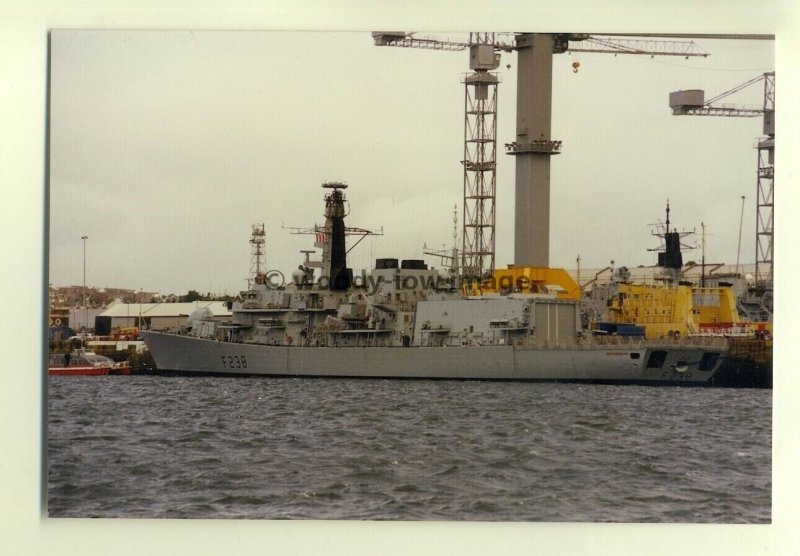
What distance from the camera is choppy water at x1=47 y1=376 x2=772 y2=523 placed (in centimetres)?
908

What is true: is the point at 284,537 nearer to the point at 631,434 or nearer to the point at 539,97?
the point at 631,434

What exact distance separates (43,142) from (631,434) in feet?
23.9

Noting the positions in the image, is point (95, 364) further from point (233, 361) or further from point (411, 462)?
point (411, 462)

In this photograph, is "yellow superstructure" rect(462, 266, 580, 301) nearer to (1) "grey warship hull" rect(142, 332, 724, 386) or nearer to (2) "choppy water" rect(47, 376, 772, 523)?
(1) "grey warship hull" rect(142, 332, 724, 386)

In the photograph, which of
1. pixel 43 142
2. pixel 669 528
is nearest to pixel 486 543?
pixel 669 528

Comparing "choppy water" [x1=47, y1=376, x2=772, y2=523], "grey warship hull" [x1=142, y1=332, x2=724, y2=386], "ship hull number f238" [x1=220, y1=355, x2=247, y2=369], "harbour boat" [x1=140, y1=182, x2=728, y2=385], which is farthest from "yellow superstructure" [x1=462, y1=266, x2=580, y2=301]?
"ship hull number f238" [x1=220, y1=355, x2=247, y2=369]

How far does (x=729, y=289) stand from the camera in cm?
2614

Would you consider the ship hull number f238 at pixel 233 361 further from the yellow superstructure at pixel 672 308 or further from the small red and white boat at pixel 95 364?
the yellow superstructure at pixel 672 308

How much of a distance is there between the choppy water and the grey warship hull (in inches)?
247

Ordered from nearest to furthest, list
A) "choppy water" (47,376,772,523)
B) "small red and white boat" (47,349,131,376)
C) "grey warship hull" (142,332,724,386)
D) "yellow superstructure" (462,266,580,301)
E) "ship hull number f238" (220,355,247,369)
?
"choppy water" (47,376,772,523) → "yellow superstructure" (462,266,580,301) → "small red and white boat" (47,349,131,376) → "grey warship hull" (142,332,724,386) → "ship hull number f238" (220,355,247,369)

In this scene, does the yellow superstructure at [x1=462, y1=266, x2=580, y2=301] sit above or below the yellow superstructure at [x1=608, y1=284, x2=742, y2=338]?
above

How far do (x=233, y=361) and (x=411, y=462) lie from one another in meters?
17.1

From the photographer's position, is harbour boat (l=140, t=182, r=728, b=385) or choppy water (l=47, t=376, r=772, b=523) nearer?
choppy water (l=47, t=376, r=772, b=523)

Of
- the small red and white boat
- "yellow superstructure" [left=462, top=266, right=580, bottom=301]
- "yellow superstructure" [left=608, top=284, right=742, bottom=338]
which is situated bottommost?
the small red and white boat
